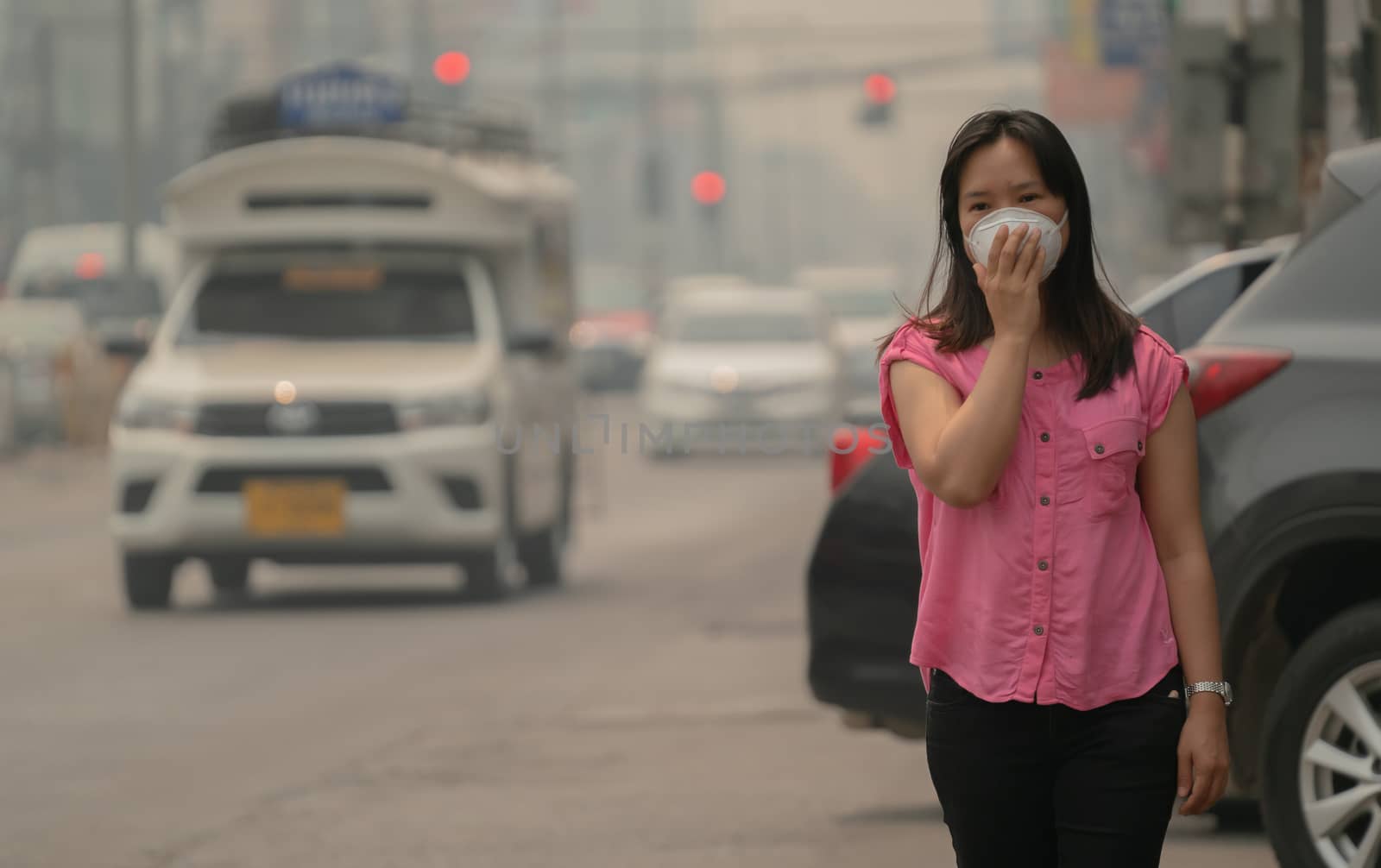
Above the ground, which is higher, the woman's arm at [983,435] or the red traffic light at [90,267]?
the woman's arm at [983,435]

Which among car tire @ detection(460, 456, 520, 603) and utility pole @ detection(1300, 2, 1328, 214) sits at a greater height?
utility pole @ detection(1300, 2, 1328, 214)

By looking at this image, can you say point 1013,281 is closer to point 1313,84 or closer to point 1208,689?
point 1208,689

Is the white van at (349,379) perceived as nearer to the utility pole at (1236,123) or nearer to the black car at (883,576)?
the utility pole at (1236,123)

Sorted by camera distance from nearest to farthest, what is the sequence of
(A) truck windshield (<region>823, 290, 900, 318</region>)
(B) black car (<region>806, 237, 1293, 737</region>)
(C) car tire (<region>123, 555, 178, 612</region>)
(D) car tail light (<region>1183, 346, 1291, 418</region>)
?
(D) car tail light (<region>1183, 346, 1291, 418</region>) < (B) black car (<region>806, 237, 1293, 737</region>) < (C) car tire (<region>123, 555, 178, 612</region>) < (A) truck windshield (<region>823, 290, 900, 318</region>)

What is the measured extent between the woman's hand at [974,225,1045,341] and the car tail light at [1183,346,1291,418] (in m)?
2.48

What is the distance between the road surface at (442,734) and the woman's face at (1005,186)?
3451 mm

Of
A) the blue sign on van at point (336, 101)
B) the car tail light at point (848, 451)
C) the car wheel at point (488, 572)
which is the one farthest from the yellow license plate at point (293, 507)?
the car tail light at point (848, 451)

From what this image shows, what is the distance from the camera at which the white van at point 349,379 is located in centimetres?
1349

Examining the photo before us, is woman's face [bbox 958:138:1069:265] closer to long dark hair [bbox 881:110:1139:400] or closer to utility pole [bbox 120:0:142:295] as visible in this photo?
long dark hair [bbox 881:110:1139:400]

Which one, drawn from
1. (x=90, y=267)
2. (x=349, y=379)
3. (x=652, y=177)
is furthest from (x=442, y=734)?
(x=652, y=177)

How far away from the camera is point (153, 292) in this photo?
33.5 metres

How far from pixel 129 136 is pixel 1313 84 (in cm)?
2362

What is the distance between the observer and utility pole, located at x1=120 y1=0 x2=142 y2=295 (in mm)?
31641

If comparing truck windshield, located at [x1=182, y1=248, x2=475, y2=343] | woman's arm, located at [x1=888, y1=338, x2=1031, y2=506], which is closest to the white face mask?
woman's arm, located at [x1=888, y1=338, x2=1031, y2=506]
